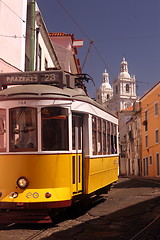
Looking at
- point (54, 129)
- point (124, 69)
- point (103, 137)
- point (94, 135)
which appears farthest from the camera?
point (124, 69)

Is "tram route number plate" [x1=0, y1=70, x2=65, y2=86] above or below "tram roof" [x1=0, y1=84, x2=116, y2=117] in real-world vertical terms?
above

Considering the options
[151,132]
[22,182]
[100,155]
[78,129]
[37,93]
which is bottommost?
[22,182]

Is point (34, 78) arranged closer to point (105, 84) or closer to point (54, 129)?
point (54, 129)

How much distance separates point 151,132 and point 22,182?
118 ft

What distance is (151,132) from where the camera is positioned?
4266 cm

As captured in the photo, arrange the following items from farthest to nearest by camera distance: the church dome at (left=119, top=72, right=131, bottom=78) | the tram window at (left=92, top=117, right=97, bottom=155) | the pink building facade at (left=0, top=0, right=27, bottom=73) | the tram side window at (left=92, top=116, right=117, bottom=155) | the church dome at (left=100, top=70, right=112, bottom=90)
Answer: the church dome at (left=100, top=70, right=112, bottom=90) < the church dome at (left=119, top=72, right=131, bottom=78) < the pink building facade at (left=0, top=0, right=27, bottom=73) < the tram side window at (left=92, top=116, right=117, bottom=155) < the tram window at (left=92, top=117, right=97, bottom=155)

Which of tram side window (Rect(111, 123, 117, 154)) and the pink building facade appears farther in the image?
the pink building facade

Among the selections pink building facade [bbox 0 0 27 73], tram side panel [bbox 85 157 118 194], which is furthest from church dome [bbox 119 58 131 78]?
tram side panel [bbox 85 157 118 194]

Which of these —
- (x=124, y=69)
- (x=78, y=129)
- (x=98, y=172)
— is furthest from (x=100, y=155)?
(x=124, y=69)

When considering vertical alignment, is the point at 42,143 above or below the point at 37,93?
below

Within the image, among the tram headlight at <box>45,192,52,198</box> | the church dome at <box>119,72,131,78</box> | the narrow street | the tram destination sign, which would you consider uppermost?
the church dome at <box>119,72,131,78</box>

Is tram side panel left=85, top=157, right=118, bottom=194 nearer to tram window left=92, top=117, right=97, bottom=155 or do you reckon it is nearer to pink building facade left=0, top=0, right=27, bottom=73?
tram window left=92, top=117, right=97, bottom=155

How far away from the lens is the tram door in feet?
28.1

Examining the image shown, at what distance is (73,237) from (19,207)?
1314 millimetres
